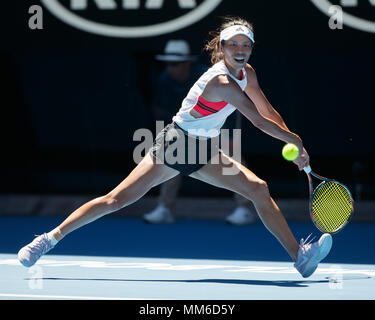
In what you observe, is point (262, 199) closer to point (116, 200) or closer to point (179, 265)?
point (116, 200)

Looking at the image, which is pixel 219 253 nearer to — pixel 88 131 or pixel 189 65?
pixel 189 65

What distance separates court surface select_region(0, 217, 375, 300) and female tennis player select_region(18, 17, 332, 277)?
0.26 m

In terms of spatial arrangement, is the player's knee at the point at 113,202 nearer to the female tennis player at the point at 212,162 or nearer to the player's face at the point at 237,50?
the female tennis player at the point at 212,162

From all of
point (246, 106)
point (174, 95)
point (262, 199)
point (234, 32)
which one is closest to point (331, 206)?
point (262, 199)

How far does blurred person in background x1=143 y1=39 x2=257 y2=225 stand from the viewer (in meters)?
10.4

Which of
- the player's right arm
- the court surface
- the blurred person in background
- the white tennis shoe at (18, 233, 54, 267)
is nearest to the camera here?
the court surface

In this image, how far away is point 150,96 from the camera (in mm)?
11680

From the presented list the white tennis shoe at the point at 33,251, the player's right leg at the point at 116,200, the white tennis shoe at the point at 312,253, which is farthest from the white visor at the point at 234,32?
the white tennis shoe at the point at 33,251

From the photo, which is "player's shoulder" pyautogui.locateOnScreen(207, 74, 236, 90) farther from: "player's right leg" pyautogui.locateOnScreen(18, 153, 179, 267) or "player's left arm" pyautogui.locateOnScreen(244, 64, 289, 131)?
"player's right leg" pyautogui.locateOnScreen(18, 153, 179, 267)

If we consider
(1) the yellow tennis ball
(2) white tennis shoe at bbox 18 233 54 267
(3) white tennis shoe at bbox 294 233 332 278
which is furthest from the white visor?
(2) white tennis shoe at bbox 18 233 54 267

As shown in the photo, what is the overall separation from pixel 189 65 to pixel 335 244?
8.74 feet

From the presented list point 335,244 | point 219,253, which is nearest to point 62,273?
point 219,253

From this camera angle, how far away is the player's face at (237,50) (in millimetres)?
6828

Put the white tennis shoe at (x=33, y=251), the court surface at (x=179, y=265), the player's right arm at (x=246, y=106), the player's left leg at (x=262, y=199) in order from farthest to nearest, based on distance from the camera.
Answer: the white tennis shoe at (x=33, y=251)
the player's left leg at (x=262, y=199)
the player's right arm at (x=246, y=106)
the court surface at (x=179, y=265)
